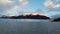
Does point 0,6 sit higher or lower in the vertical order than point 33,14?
higher

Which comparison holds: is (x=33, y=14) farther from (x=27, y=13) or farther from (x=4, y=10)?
(x=4, y=10)

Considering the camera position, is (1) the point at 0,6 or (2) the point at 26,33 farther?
(1) the point at 0,6

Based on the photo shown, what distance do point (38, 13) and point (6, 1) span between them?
6.08 ft

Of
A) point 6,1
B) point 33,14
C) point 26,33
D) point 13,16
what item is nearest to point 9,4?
point 6,1

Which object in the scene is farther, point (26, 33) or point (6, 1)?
point (6, 1)

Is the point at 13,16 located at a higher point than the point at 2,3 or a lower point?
lower

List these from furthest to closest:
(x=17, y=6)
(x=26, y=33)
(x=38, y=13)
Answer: (x=17, y=6), (x=38, y=13), (x=26, y=33)

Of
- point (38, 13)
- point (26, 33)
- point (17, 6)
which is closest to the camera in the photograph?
point (26, 33)

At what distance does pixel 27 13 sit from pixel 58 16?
172cm

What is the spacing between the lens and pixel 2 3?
8.07m

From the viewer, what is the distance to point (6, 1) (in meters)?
7.90

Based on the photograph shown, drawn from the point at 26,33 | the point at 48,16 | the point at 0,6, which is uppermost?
the point at 0,6

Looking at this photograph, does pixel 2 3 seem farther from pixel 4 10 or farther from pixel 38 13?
pixel 38 13

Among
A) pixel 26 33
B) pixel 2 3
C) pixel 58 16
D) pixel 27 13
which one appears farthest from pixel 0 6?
pixel 26 33
